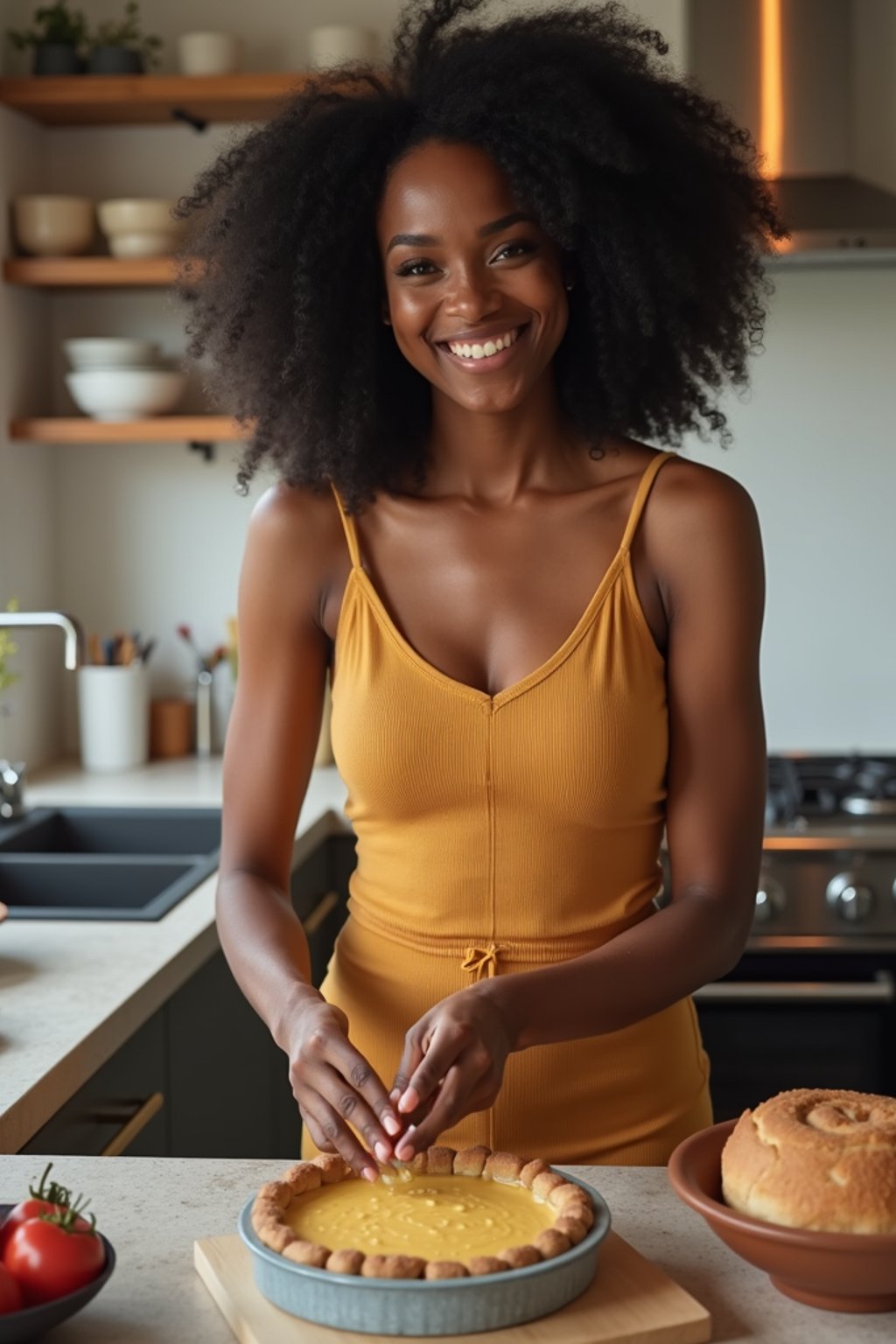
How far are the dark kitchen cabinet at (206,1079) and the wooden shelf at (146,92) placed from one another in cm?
137

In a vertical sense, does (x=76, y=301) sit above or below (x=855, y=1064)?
above

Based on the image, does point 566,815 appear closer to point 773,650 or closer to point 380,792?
point 380,792

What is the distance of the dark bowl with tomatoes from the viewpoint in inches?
38.9

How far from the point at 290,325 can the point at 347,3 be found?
1944 millimetres

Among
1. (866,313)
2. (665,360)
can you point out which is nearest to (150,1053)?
(665,360)

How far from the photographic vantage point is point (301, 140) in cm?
171

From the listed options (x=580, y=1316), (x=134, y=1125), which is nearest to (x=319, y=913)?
(x=134, y=1125)

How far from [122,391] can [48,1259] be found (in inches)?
97.1

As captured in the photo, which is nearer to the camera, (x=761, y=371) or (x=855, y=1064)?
(x=855, y=1064)

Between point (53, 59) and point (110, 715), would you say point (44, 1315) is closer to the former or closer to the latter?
point (110, 715)

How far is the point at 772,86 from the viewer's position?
317 cm

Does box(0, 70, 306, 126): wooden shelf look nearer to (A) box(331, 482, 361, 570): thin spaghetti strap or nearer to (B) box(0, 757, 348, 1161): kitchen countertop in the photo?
(B) box(0, 757, 348, 1161): kitchen countertop

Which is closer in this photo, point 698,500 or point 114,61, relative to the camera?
point 698,500

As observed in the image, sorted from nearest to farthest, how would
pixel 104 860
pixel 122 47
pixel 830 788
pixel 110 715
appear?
pixel 104 860, pixel 830 788, pixel 122 47, pixel 110 715
